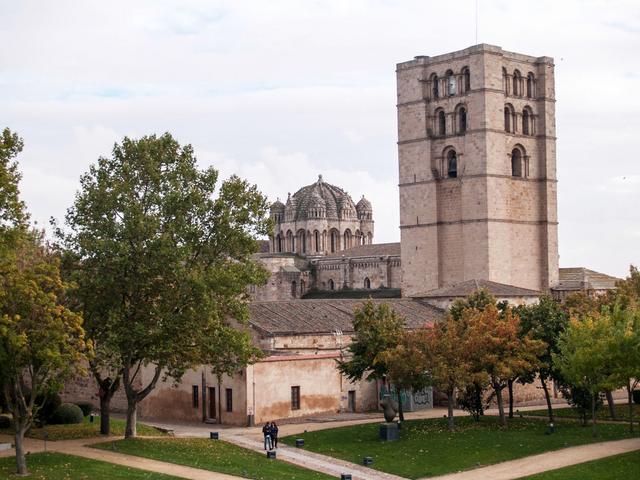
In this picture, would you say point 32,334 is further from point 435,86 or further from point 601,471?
→ point 435,86

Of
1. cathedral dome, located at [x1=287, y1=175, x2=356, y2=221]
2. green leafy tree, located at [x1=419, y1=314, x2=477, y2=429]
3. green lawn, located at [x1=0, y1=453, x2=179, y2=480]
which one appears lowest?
green lawn, located at [x1=0, y1=453, x2=179, y2=480]

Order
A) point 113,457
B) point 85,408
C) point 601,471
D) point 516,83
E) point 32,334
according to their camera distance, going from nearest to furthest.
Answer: point 32,334, point 601,471, point 113,457, point 85,408, point 516,83

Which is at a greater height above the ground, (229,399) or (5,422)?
(229,399)

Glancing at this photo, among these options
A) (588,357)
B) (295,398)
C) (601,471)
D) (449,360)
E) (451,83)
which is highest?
(451,83)

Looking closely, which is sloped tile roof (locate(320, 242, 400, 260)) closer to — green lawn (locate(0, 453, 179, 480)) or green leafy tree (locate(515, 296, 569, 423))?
green leafy tree (locate(515, 296, 569, 423))

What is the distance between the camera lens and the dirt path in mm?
34719

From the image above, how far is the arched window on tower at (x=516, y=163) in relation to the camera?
7444 centimetres

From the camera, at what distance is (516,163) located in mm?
74750

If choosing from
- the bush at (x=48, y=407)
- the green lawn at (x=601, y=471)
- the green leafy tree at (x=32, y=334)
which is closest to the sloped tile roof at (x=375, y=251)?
the bush at (x=48, y=407)

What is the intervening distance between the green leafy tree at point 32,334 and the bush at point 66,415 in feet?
34.8

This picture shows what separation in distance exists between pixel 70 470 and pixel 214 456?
17.7ft

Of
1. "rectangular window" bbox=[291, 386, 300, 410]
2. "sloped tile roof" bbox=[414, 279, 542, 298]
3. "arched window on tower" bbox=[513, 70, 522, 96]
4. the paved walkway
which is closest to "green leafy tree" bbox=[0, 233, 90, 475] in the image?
the paved walkway

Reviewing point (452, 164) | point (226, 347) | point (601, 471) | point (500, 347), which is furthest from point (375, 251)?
point (601, 471)

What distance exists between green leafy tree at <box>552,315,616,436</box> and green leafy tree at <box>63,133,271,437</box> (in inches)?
442
